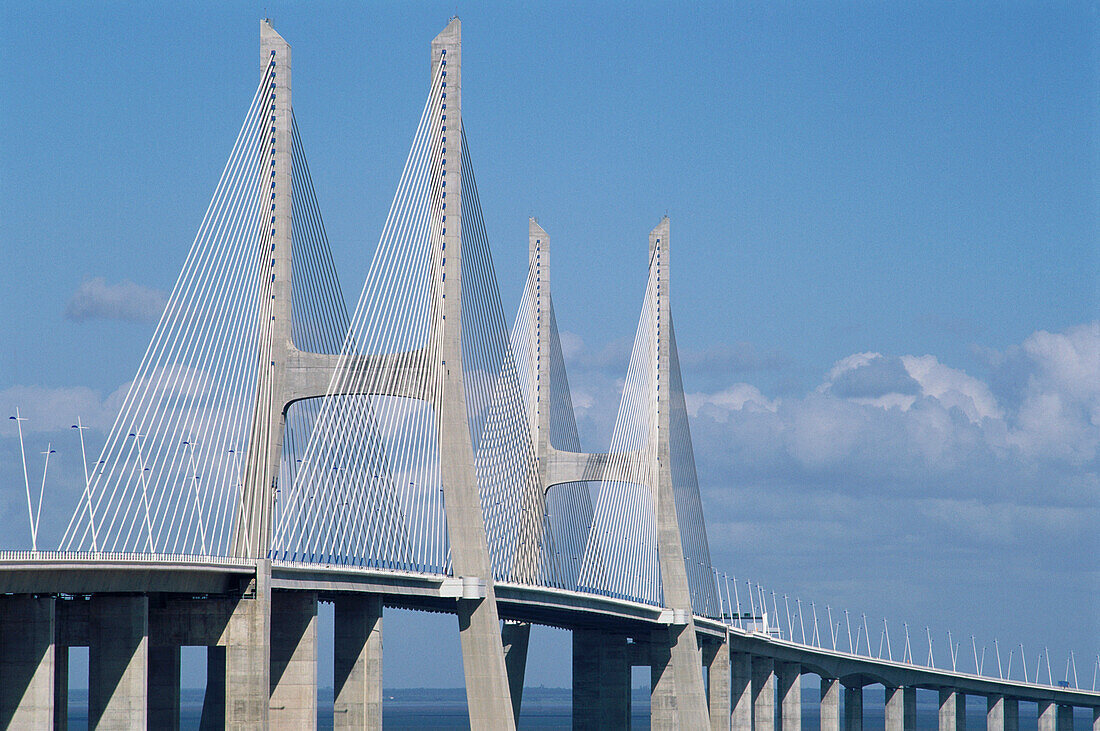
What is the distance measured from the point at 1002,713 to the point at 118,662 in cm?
10114

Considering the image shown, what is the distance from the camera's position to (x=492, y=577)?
197 ft

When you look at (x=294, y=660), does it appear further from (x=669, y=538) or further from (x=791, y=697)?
(x=791, y=697)

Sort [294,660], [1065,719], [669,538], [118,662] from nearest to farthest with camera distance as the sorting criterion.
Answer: [118,662] < [294,660] < [669,538] < [1065,719]

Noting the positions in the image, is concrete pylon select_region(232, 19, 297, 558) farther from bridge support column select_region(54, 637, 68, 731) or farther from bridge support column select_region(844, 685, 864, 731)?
bridge support column select_region(844, 685, 864, 731)

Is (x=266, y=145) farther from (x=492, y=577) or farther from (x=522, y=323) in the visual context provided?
(x=522, y=323)

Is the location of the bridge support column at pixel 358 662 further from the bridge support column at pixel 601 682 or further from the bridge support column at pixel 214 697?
the bridge support column at pixel 601 682

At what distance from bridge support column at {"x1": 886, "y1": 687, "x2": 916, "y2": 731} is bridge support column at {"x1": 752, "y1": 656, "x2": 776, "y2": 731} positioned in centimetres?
1953

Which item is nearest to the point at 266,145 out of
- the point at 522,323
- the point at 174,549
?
the point at 174,549

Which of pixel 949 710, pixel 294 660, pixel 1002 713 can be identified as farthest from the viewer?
pixel 1002 713

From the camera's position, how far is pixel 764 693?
372ft

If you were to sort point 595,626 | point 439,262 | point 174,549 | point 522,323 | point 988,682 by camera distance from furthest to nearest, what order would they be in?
point 988,682 → point 595,626 → point 522,323 → point 439,262 → point 174,549

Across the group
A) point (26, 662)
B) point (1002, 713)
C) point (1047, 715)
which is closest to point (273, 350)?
point (26, 662)

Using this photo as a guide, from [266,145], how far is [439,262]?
7.29 meters

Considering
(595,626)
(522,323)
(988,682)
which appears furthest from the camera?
(988,682)
